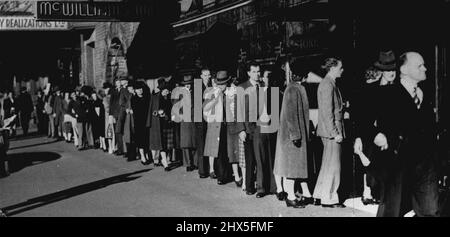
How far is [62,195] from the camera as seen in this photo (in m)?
9.08

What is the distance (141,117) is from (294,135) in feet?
18.7

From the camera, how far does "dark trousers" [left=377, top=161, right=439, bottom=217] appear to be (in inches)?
225

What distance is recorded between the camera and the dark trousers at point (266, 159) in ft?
28.1

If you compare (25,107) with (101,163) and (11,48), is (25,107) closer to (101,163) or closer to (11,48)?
(11,48)

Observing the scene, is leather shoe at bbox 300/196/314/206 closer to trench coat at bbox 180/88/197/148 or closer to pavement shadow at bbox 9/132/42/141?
trench coat at bbox 180/88/197/148

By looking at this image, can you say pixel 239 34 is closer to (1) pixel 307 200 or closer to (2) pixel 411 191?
(1) pixel 307 200

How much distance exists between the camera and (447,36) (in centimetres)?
777

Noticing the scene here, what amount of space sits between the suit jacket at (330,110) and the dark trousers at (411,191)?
1.78m

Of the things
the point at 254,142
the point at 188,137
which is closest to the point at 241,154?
the point at 254,142

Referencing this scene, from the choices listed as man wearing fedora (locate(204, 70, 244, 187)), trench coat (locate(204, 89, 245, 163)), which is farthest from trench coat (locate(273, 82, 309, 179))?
man wearing fedora (locate(204, 70, 244, 187))

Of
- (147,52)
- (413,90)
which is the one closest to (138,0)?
(147,52)

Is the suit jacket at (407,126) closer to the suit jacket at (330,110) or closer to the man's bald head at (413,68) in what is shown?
the man's bald head at (413,68)
